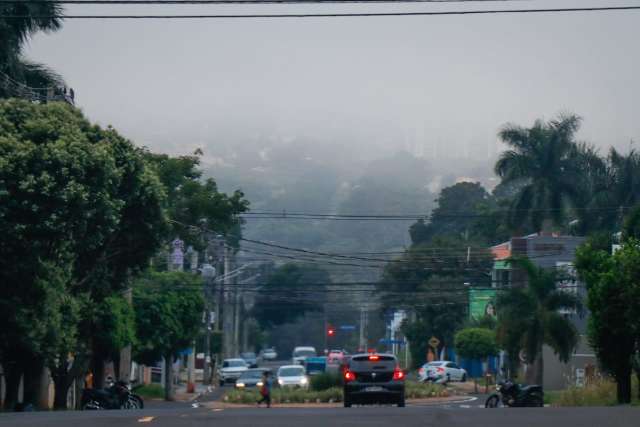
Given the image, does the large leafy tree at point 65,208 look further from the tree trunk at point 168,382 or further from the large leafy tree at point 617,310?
the tree trunk at point 168,382

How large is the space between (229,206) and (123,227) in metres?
15.0

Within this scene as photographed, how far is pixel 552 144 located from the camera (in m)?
66.8

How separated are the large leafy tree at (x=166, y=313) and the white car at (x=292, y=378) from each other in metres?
6.08

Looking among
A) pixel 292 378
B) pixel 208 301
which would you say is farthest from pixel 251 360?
pixel 292 378

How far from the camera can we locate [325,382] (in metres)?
52.8

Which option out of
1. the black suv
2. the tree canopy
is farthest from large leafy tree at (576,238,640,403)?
the tree canopy

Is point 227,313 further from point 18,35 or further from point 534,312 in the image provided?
point 18,35

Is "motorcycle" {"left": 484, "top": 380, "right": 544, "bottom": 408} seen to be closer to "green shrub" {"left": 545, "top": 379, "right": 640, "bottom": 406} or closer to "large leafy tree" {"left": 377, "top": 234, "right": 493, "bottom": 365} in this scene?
"green shrub" {"left": 545, "top": 379, "right": 640, "bottom": 406}

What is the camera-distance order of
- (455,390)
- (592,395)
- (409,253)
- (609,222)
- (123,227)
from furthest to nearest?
(409,253) < (609,222) < (455,390) < (592,395) < (123,227)

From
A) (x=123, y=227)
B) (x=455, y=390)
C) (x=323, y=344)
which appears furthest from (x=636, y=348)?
(x=323, y=344)

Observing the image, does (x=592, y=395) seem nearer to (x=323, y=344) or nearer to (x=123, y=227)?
(x=123, y=227)

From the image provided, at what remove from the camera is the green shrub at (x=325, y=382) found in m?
52.4

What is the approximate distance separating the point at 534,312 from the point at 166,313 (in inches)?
608

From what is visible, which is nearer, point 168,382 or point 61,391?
point 61,391
